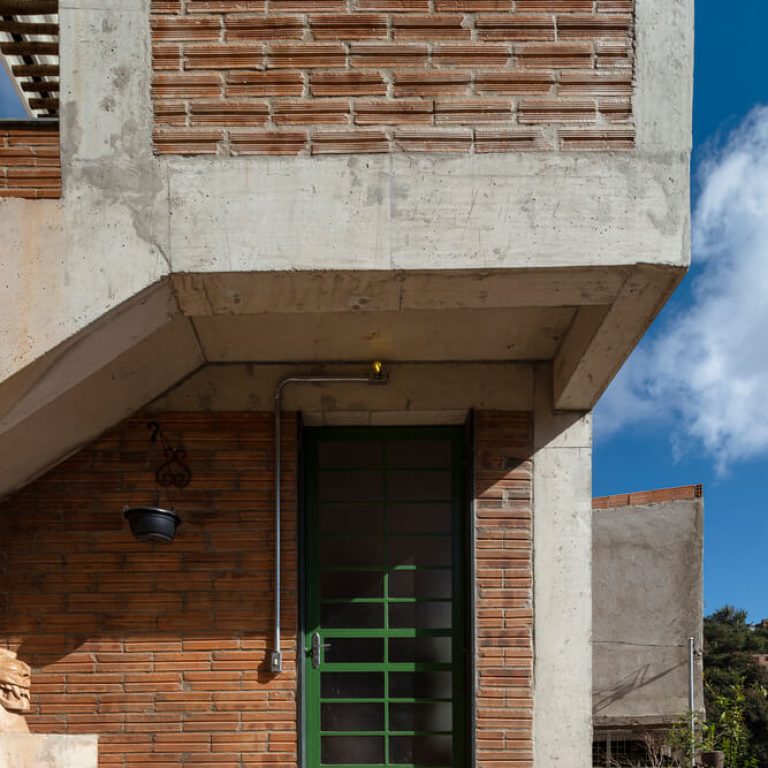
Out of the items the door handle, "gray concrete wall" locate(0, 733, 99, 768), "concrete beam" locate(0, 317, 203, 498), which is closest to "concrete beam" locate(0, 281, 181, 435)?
"concrete beam" locate(0, 317, 203, 498)

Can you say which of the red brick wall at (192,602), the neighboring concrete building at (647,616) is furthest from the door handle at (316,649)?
the neighboring concrete building at (647,616)

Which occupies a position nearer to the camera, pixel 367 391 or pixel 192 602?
pixel 192 602

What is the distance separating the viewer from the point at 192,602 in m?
5.43

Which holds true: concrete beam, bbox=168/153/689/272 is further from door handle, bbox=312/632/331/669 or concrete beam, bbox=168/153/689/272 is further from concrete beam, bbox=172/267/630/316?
door handle, bbox=312/632/331/669

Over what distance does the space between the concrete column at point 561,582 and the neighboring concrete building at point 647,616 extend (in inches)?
259

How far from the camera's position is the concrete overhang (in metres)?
3.93

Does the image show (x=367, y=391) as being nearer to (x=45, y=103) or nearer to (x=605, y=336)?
(x=605, y=336)

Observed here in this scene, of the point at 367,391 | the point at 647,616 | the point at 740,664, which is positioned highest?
the point at 367,391

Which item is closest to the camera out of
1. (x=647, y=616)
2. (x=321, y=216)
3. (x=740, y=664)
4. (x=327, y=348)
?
(x=321, y=216)

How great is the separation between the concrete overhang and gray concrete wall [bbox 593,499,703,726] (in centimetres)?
696

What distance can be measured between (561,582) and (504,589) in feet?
1.28

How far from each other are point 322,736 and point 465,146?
166 inches

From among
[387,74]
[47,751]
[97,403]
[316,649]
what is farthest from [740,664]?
[387,74]

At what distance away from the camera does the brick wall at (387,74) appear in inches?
153
